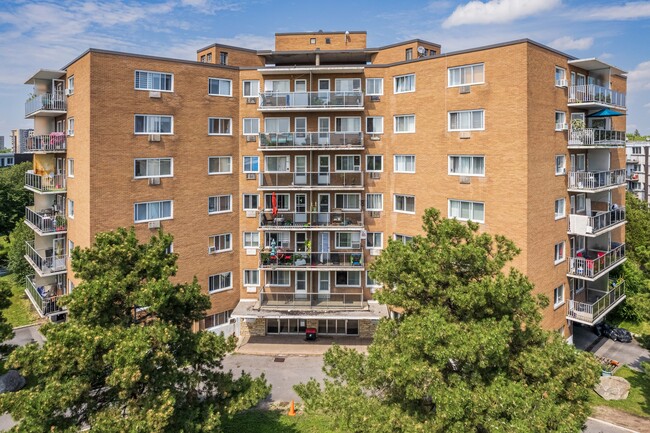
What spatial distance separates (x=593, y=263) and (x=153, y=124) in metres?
29.0

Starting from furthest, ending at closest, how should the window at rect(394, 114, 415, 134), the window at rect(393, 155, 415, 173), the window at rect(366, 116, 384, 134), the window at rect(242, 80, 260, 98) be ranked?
the window at rect(242, 80, 260, 98) < the window at rect(366, 116, 384, 134) < the window at rect(393, 155, 415, 173) < the window at rect(394, 114, 415, 134)

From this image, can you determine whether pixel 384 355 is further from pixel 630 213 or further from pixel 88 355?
pixel 630 213

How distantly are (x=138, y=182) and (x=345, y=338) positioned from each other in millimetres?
17494

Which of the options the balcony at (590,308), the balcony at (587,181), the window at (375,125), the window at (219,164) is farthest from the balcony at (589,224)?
the window at (219,164)

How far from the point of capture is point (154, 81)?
26.0 m

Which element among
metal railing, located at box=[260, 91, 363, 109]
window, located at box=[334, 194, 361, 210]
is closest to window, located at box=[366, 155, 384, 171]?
window, located at box=[334, 194, 361, 210]

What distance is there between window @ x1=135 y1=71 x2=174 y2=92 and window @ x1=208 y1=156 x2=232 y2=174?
5215 millimetres

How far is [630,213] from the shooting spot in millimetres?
41094

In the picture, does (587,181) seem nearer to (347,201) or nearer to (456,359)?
(347,201)

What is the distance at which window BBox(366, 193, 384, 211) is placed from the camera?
1186 inches

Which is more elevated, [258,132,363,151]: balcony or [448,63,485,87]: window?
[448,63,485,87]: window

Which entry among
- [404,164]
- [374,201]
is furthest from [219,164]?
[404,164]

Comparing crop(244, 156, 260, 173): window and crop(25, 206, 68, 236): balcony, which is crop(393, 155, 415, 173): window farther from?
crop(25, 206, 68, 236): balcony

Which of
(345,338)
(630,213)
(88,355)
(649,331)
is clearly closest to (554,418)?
(88,355)
